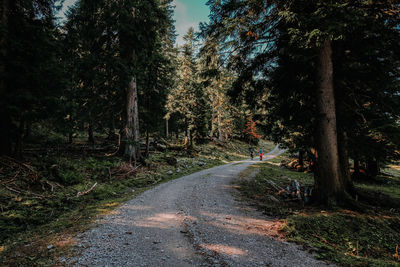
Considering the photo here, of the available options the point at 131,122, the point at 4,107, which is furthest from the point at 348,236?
the point at 4,107

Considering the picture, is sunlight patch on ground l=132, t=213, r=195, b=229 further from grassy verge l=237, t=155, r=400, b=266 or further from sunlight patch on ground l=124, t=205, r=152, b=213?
grassy verge l=237, t=155, r=400, b=266

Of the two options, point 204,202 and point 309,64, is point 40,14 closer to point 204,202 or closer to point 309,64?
point 204,202

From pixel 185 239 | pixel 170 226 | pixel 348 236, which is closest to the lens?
pixel 185 239

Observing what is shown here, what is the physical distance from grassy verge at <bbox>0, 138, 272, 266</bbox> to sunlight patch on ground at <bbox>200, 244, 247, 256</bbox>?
2807 mm

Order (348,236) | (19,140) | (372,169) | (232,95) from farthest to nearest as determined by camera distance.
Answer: (372,169), (232,95), (19,140), (348,236)

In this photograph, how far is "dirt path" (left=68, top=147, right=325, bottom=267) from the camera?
3459 mm

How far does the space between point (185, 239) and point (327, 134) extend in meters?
6.35

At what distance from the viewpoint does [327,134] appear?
272 inches

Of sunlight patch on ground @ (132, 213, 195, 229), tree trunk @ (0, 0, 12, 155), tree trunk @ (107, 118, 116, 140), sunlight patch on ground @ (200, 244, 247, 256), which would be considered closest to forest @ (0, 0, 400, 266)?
tree trunk @ (0, 0, 12, 155)

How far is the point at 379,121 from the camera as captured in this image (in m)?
8.17

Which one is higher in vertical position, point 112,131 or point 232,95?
point 232,95

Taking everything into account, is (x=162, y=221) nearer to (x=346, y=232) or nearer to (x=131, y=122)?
(x=346, y=232)

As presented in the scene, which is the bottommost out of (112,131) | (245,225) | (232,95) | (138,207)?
(245,225)

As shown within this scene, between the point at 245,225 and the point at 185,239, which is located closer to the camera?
the point at 185,239
